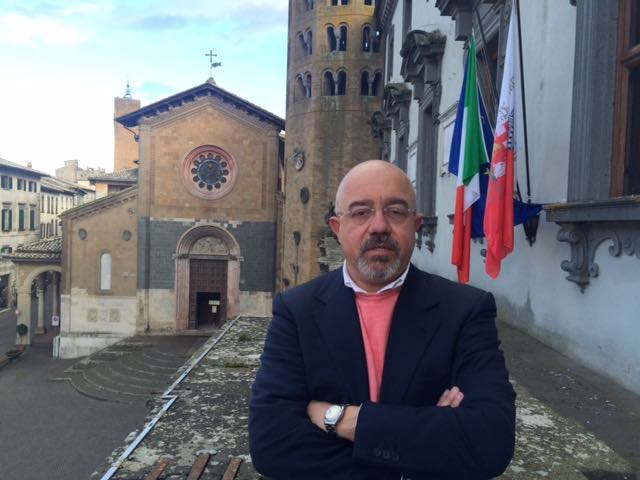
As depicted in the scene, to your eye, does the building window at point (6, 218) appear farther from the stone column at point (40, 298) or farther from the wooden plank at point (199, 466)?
the wooden plank at point (199, 466)

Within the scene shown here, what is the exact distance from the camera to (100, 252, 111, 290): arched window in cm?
2641

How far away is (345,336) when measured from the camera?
197 cm

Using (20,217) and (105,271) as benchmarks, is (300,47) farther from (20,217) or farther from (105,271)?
(20,217)

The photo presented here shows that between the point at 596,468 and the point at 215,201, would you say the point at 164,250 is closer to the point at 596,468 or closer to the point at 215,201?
the point at 215,201

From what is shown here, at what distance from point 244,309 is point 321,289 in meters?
25.7

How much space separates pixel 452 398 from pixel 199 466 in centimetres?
187

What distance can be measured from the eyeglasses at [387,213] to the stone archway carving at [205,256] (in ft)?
84.0

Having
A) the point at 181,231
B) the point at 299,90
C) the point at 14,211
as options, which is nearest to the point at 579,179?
the point at 299,90

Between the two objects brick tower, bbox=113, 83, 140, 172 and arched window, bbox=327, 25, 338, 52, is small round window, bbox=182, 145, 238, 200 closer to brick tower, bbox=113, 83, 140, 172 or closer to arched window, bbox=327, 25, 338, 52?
arched window, bbox=327, 25, 338, 52

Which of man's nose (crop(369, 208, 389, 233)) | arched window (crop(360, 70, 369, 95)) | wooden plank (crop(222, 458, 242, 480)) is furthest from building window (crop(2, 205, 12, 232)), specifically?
man's nose (crop(369, 208, 389, 233))

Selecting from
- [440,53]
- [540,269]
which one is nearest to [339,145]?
[440,53]

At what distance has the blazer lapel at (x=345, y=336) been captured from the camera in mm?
1932

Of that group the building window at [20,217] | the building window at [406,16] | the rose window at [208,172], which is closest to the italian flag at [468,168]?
the building window at [406,16]

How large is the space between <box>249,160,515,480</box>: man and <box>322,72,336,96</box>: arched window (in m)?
21.5
